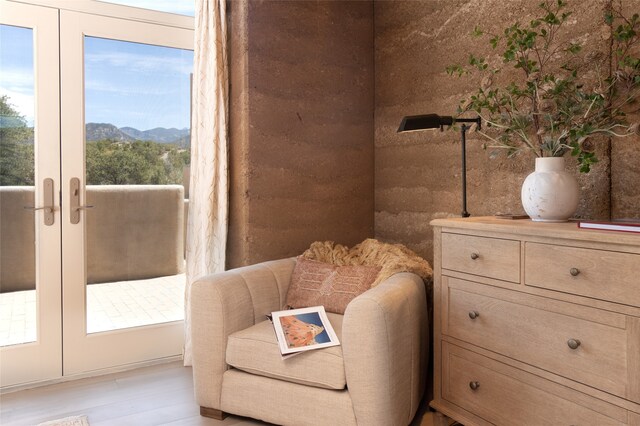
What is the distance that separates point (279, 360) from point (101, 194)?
4.99ft

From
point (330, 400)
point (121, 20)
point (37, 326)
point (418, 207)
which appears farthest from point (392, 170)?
point (37, 326)

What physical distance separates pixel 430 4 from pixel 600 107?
1314 millimetres

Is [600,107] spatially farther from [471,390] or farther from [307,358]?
[307,358]

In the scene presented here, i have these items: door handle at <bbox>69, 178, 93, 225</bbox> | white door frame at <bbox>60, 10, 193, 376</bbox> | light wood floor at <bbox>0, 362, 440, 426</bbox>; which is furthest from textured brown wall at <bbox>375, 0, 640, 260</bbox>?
door handle at <bbox>69, 178, 93, 225</bbox>

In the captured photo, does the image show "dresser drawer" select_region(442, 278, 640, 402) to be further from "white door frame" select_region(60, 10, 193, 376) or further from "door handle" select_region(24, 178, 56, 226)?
"door handle" select_region(24, 178, 56, 226)

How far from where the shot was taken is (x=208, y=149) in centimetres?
283

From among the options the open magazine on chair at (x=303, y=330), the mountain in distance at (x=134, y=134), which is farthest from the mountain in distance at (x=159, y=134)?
the open magazine on chair at (x=303, y=330)

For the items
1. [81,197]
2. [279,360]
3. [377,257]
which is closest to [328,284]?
[377,257]

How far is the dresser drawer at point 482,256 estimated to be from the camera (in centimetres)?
178

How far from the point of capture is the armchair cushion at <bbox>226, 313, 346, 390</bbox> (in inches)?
75.8

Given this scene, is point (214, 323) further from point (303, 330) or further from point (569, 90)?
point (569, 90)

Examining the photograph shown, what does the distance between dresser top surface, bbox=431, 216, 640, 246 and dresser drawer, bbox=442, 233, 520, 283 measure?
5cm

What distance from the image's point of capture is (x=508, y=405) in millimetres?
1790

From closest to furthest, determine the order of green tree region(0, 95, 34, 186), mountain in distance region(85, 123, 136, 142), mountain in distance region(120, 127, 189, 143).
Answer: green tree region(0, 95, 34, 186)
mountain in distance region(85, 123, 136, 142)
mountain in distance region(120, 127, 189, 143)
